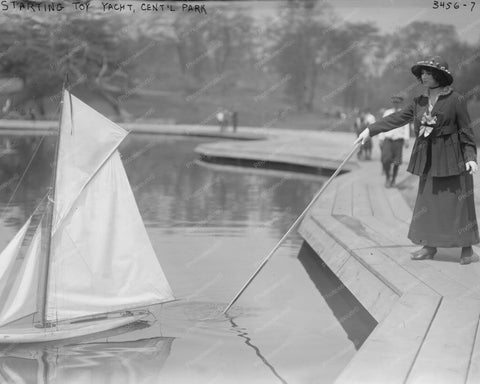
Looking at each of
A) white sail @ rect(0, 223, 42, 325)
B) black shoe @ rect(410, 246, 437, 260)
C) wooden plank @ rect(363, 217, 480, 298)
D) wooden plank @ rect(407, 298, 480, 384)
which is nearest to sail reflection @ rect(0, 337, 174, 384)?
white sail @ rect(0, 223, 42, 325)

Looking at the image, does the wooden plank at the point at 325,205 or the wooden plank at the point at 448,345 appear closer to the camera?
the wooden plank at the point at 448,345

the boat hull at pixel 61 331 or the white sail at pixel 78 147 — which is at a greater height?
the white sail at pixel 78 147

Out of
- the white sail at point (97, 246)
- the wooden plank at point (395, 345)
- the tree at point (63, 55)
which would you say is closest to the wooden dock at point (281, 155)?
the white sail at point (97, 246)

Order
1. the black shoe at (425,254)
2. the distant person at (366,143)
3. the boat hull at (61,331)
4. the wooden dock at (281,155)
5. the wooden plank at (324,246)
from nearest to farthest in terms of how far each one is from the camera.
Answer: the boat hull at (61,331), the black shoe at (425,254), the wooden plank at (324,246), the distant person at (366,143), the wooden dock at (281,155)

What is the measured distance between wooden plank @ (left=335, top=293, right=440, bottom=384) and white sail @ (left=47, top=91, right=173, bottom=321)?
235 centimetres

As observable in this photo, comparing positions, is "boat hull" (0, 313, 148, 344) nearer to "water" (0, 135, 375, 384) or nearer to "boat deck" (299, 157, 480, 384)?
"water" (0, 135, 375, 384)

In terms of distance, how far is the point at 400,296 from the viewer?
722 cm

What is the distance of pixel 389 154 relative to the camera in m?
16.3

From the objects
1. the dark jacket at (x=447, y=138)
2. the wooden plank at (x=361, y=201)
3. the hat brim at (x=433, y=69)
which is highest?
the hat brim at (x=433, y=69)

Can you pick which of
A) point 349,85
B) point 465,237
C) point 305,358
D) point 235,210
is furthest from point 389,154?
point 349,85

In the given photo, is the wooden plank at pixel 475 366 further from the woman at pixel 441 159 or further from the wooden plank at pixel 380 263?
the woman at pixel 441 159

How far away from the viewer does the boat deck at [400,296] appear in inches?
212

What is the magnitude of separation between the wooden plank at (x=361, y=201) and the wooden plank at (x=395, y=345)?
5.55 meters

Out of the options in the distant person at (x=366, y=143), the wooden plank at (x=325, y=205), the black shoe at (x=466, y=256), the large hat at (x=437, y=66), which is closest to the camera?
the large hat at (x=437, y=66)
